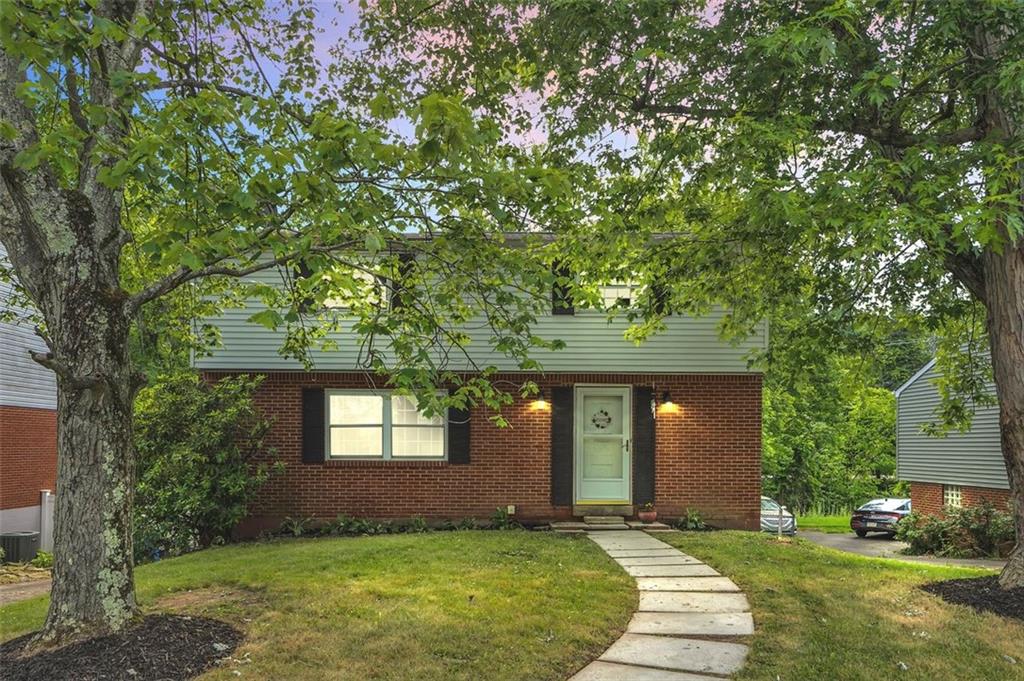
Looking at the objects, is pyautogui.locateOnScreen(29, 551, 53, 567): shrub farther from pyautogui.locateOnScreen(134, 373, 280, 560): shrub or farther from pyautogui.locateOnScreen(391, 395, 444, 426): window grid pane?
pyautogui.locateOnScreen(391, 395, 444, 426): window grid pane

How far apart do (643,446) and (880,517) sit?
604 inches

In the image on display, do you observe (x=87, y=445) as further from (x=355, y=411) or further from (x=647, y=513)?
(x=647, y=513)

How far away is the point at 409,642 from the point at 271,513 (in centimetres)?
712

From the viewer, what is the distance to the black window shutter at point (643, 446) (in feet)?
37.9

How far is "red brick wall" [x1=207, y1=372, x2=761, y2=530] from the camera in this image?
11367 millimetres

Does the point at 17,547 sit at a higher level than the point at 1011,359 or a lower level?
lower

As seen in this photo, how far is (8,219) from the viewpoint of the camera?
4.65 m

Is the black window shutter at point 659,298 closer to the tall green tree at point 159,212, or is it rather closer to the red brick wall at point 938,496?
the tall green tree at point 159,212

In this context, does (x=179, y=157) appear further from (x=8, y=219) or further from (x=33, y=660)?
(x=33, y=660)

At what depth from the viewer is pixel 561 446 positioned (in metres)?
11.6

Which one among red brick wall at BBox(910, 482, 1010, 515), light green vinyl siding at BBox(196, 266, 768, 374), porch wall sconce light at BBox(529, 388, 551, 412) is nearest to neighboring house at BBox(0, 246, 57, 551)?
light green vinyl siding at BBox(196, 266, 768, 374)

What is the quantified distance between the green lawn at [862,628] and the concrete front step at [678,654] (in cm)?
14

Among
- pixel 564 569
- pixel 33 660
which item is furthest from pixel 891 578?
pixel 33 660

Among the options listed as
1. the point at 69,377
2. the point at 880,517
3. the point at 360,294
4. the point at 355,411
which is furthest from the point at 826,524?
the point at 69,377
